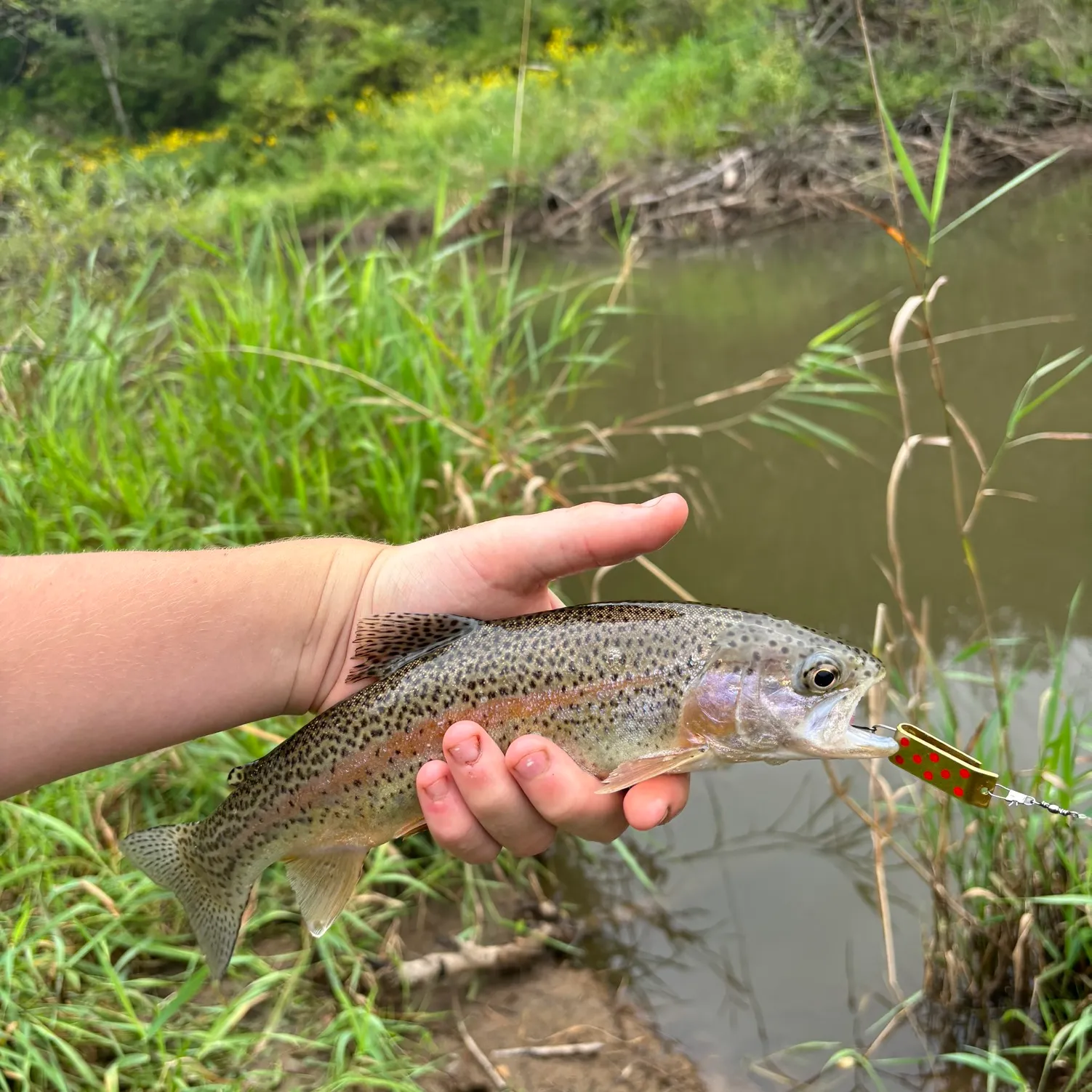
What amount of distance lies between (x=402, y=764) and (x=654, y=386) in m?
7.02

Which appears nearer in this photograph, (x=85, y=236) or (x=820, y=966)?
(x=820, y=966)

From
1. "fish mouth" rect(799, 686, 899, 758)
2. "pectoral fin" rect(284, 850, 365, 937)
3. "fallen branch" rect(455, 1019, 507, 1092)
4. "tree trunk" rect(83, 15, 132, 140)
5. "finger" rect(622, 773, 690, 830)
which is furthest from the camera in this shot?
"tree trunk" rect(83, 15, 132, 140)

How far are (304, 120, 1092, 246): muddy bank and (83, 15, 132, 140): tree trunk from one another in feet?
11.9

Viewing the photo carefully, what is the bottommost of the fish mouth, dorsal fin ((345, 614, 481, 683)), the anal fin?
the anal fin

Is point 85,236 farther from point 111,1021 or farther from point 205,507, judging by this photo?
point 111,1021

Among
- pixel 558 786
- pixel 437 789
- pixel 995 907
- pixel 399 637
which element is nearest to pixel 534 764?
pixel 558 786

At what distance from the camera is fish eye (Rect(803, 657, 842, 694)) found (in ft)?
6.21

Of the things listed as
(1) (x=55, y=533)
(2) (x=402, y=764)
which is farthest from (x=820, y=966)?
(1) (x=55, y=533)

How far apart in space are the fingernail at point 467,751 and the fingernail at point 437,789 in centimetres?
10

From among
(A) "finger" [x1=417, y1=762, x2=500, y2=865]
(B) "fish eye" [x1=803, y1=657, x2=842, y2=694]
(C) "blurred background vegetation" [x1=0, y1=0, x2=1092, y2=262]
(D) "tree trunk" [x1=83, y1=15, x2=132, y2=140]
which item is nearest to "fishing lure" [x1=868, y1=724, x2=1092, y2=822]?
(B) "fish eye" [x1=803, y1=657, x2=842, y2=694]

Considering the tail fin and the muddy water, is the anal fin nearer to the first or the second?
the tail fin

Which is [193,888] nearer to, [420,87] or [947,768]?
[947,768]

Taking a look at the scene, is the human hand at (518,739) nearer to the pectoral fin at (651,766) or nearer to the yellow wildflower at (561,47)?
the pectoral fin at (651,766)

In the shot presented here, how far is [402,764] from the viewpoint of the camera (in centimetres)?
211
